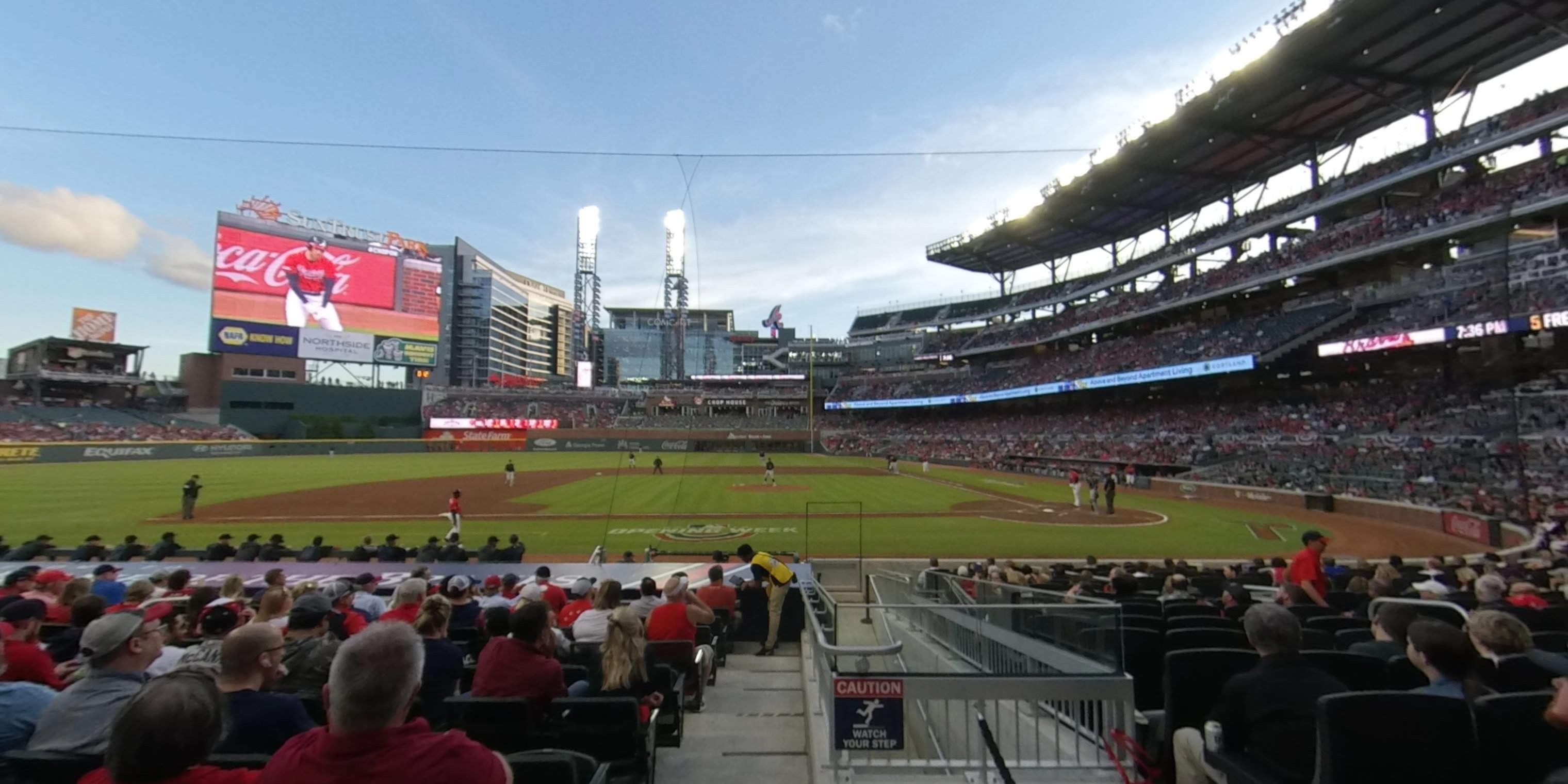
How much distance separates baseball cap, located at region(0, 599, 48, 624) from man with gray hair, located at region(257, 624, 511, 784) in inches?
174

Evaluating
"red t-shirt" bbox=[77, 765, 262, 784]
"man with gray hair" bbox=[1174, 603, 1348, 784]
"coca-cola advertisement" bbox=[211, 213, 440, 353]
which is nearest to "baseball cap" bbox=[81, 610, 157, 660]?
"red t-shirt" bbox=[77, 765, 262, 784]

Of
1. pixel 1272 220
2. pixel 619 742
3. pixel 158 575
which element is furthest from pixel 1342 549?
pixel 1272 220

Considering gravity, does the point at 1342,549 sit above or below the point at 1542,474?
below

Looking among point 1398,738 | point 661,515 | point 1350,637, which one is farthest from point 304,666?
point 661,515

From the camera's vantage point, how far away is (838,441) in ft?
247

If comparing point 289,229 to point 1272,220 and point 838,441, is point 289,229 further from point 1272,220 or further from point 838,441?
point 1272,220

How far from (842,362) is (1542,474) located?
9352 cm

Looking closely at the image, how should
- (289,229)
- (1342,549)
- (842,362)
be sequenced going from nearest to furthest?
(1342,549) → (289,229) → (842,362)

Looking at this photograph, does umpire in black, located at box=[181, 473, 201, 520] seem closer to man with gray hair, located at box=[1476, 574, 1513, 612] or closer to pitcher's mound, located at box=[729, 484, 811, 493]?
pitcher's mound, located at box=[729, 484, 811, 493]

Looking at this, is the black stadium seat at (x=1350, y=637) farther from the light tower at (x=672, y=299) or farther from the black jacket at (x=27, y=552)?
the light tower at (x=672, y=299)

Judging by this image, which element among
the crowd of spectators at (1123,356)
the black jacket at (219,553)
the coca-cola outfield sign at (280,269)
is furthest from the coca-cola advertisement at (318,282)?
the black jacket at (219,553)

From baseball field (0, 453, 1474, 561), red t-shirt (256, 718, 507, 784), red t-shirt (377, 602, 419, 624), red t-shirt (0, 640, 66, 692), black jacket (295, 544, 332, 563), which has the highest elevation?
red t-shirt (256, 718, 507, 784)

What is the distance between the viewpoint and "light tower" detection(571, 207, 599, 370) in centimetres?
11394

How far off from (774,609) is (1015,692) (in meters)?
5.56
